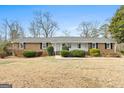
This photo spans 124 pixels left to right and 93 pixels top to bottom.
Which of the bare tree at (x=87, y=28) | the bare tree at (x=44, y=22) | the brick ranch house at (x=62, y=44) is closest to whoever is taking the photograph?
the bare tree at (x=44, y=22)

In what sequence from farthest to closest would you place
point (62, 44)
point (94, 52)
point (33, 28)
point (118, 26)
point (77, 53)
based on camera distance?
point (62, 44), point (77, 53), point (94, 52), point (118, 26), point (33, 28)

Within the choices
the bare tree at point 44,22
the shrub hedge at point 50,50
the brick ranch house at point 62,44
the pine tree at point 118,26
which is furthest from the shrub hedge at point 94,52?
the bare tree at point 44,22

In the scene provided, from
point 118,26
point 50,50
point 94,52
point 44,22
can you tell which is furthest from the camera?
point 50,50

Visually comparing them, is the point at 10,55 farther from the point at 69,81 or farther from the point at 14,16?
the point at 69,81

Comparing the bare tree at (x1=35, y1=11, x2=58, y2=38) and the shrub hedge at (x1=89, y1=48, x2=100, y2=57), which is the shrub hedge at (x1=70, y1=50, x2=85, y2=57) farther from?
the bare tree at (x1=35, y1=11, x2=58, y2=38)

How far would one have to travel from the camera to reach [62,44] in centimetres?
1695

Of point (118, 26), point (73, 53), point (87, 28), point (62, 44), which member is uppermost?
point (118, 26)

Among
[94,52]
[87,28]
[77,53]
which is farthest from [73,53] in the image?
[87,28]

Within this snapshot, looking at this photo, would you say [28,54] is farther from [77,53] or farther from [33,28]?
[33,28]

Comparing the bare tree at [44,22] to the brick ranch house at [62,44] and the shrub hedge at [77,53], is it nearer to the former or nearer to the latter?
the brick ranch house at [62,44]

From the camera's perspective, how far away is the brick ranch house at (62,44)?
14.0m

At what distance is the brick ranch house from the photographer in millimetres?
14008
